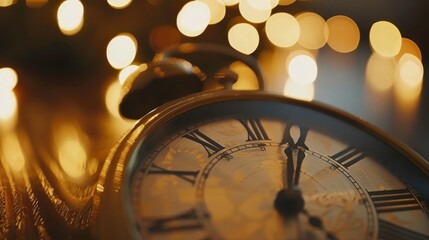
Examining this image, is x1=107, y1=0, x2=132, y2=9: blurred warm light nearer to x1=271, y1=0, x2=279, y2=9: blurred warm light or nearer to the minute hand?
x1=271, y1=0, x2=279, y2=9: blurred warm light

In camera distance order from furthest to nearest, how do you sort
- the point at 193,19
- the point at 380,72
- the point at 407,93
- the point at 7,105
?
1. the point at 193,19
2. the point at 380,72
3. the point at 407,93
4. the point at 7,105

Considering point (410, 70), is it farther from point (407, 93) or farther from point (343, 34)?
point (343, 34)

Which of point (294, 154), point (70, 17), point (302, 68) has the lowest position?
point (294, 154)

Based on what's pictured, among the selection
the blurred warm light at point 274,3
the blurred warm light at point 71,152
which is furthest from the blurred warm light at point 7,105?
the blurred warm light at point 274,3

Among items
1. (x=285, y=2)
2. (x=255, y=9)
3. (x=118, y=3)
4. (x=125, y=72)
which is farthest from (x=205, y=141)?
(x=285, y=2)

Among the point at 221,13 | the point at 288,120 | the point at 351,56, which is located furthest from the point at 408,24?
the point at 288,120

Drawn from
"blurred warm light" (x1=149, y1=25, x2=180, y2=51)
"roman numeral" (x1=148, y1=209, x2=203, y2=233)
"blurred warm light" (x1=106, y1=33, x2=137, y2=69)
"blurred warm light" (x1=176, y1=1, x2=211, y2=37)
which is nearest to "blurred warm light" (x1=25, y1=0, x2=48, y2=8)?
"blurred warm light" (x1=106, y1=33, x2=137, y2=69)

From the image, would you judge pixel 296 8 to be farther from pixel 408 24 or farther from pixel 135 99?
pixel 135 99
